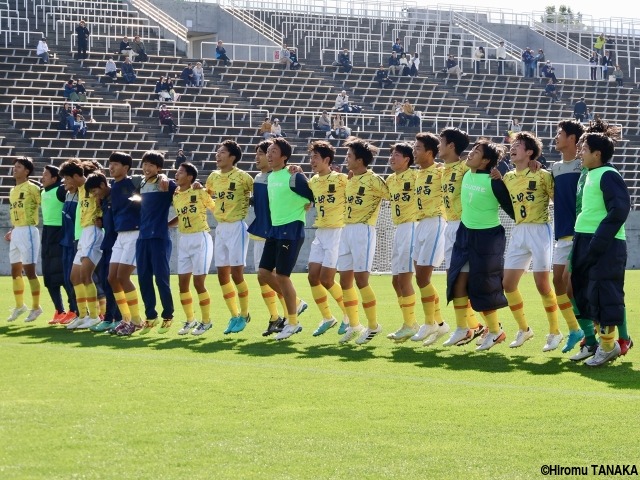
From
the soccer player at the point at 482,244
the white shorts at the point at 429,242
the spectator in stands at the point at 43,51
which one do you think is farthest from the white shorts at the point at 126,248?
the spectator in stands at the point at 43,51

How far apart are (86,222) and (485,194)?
5306 mm

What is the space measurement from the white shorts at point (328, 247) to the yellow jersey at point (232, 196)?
3.69 ft

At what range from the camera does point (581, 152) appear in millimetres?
10211

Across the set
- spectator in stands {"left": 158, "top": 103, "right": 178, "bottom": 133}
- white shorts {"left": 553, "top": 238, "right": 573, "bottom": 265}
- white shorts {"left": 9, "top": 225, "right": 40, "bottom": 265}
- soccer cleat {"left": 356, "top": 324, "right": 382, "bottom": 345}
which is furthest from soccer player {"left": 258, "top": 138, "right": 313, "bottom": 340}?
spectator in stands {"left": 158, "top": 103, "right": 178, "bottom": 133}

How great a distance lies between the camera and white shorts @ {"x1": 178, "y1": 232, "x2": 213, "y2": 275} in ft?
46.1

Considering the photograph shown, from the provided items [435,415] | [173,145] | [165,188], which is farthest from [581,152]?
[173,145]

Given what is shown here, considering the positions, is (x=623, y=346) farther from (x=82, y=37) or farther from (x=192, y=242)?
(x=82, y=37)

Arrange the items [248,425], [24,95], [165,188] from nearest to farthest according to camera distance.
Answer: [248,425] → [165,188] → [24,95]

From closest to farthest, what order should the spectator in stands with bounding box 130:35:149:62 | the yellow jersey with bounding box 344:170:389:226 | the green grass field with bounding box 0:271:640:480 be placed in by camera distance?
the green grass field with bounding box 0:271:640:480 → the yellow jersey with bounding box 344:170:389:226 → the spectator in stands with bounding box 130:35:149:62

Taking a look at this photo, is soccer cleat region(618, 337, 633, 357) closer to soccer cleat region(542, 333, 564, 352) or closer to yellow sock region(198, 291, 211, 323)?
soccer cleat region(542, 333, 564, 352)

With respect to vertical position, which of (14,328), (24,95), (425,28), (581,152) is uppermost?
(425,28)

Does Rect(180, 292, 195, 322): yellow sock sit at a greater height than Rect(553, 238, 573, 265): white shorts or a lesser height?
lesser

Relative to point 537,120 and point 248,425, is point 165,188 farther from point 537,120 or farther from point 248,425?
point 537,120

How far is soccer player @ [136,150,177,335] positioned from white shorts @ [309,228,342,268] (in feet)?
5.82
